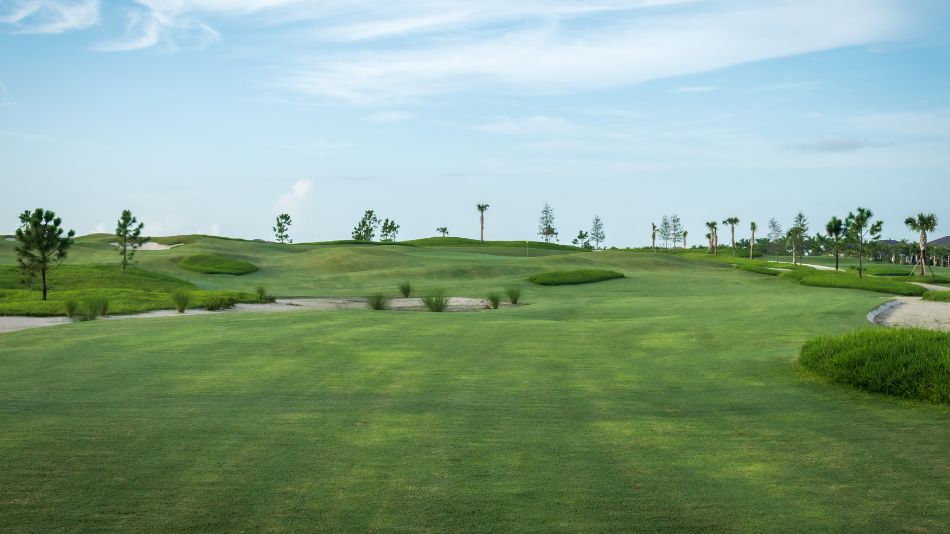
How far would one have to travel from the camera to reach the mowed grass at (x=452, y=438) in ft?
23.2

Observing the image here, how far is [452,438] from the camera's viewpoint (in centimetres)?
951

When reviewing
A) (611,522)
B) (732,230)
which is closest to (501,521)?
(611,522)

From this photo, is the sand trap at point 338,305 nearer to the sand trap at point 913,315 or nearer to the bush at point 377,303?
the bush at point 377,303

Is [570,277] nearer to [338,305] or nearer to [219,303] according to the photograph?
[338,305]

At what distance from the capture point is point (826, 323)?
928 inches

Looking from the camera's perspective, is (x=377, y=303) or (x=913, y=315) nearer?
(x=913, y=315)

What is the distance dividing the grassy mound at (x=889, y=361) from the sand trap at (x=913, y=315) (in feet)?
34.3

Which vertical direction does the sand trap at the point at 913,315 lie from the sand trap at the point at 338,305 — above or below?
above

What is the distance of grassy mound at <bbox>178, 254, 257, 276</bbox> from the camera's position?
66875 millimetres

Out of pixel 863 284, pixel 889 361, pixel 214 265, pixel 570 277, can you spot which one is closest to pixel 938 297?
pixel 863 284

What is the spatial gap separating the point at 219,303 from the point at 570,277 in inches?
1004

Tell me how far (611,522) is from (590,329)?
585 inches

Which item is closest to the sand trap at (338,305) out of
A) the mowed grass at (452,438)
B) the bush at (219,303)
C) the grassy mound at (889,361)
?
the bush at (219,303)

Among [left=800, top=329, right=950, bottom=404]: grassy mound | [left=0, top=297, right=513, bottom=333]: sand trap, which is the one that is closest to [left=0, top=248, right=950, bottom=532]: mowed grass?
[left=800, top=329, right=950, bottom=404]: grassy mound
